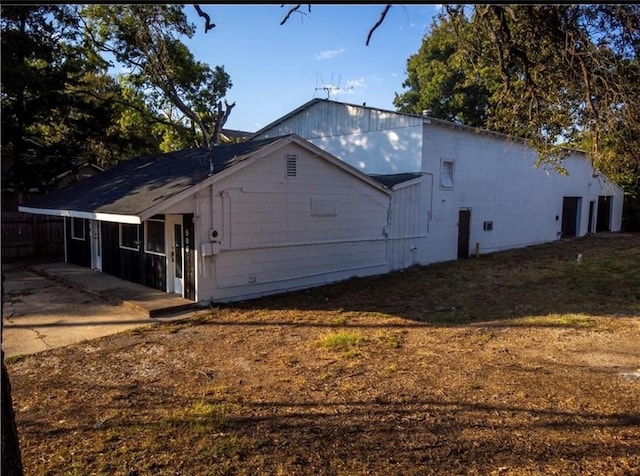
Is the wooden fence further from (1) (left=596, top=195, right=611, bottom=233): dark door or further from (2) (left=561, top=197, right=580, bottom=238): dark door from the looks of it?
(1) (left=596, top=195, right=611, bottom=233): dark door

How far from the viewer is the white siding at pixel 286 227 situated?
10.2 metres

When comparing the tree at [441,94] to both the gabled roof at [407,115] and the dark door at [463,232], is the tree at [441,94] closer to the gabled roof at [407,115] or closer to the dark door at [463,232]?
the gabled roof at [407,115]

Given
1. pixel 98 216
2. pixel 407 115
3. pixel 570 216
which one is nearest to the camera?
pixel 98 216

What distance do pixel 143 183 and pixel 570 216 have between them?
23862mm

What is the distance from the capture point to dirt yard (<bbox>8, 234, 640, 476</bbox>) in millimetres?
3857

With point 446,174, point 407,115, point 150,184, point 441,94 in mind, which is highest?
point 441,94

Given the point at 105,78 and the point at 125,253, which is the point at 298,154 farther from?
the point at 105,78

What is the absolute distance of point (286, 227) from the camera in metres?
11.6

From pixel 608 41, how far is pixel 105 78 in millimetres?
23573

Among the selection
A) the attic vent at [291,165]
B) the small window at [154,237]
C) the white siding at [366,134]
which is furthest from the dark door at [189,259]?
the white siding at [366,134]

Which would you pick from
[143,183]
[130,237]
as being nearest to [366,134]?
[143,183]

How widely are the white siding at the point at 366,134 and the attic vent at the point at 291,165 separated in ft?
18.9

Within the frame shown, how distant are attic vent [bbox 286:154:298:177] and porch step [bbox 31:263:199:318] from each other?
13.1 feet

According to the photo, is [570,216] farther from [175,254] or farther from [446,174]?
[175,254]
